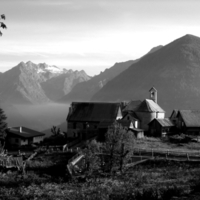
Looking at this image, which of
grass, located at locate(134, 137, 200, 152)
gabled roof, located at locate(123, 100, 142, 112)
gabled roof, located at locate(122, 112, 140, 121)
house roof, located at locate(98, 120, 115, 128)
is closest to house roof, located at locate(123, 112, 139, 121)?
gabled roof, located at locate(122, 112, 140, 121)

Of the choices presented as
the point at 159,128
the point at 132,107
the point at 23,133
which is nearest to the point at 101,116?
the point at 132,107

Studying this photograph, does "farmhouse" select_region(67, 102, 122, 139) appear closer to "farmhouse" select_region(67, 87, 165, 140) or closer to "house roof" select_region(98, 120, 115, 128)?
"farmhouse" select_region(67, 87, 165, 140)

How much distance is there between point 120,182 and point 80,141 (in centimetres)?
3777

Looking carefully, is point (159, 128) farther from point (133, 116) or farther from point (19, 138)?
point (19, 138)

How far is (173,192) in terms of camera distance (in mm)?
25234

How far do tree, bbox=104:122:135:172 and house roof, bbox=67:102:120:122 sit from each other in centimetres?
3359

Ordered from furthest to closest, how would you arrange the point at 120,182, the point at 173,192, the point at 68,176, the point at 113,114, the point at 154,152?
the point at 113,114, the point at 154,152, the point at 68,176, the point at 120,182, the point at 173,192

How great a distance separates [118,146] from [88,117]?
118 ft

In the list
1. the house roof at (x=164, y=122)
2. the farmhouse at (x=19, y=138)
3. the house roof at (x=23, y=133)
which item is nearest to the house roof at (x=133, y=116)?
the house roof at (x=164, y=122)

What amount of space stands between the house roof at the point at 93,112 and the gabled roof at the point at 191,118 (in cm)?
1500

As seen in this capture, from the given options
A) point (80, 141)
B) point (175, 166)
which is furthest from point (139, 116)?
point (175, 166)

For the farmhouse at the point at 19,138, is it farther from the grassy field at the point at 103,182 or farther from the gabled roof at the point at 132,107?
the grassy field at the point at 103,182

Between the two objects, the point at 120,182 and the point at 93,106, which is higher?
the point at 93,106

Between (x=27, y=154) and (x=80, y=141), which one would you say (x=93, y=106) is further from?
(x=27, y=154)
